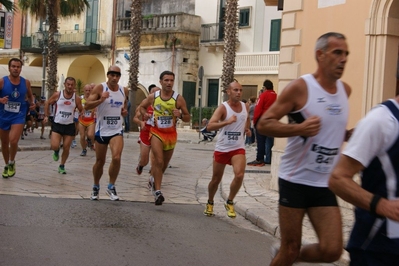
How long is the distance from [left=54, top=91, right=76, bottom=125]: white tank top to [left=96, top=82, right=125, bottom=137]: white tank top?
339cm

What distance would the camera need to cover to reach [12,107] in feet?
36.7

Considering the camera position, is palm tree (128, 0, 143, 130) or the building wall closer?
palm tree (128, 0, 143, 130)

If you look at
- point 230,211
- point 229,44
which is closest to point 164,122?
point 230,211

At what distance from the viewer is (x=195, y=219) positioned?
28.4 ft

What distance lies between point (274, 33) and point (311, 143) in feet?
94.0

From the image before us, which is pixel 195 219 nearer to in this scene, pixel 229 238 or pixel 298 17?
pixel 229 238

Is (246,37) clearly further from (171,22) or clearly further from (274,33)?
(171,22)

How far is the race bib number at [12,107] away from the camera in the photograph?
1113 centimetres

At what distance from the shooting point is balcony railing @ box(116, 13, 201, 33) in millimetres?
35875

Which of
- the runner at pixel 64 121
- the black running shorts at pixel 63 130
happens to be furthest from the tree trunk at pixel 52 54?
the black running shorts at pixel 63 130

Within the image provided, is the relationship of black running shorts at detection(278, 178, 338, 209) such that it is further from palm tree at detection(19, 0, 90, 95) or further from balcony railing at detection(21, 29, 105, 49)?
balcony railing at detection(21, 29, 105, 49)

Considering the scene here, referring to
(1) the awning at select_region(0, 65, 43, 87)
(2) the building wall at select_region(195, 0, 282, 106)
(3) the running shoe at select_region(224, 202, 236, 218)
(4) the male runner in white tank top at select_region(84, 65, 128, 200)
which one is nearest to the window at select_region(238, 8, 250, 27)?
(2) the building wall at select_region(195, 0, 282, 106)

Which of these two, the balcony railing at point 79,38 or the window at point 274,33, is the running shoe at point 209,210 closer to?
the window at point 274,33

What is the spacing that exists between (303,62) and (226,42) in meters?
18.2
